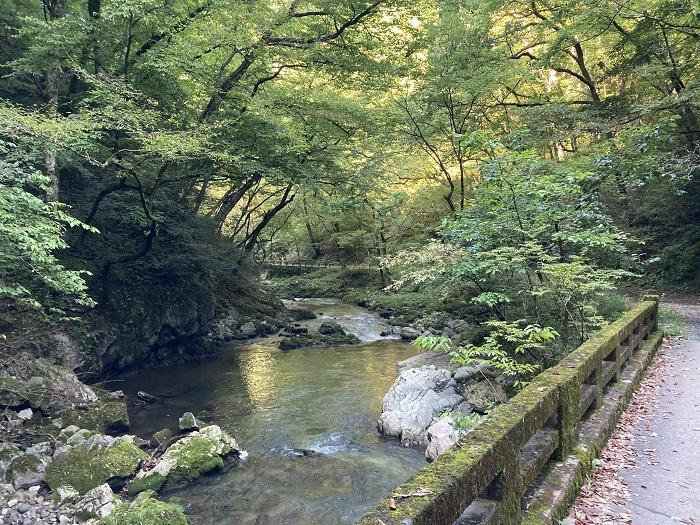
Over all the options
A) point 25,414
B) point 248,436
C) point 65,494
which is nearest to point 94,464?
point 65,494

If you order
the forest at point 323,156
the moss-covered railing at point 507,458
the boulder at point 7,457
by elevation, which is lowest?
the boulder at point 7,457

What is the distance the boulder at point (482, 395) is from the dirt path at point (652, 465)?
2.70m

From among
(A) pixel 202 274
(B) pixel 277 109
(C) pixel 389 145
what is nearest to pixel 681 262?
(C) pixel 389 145

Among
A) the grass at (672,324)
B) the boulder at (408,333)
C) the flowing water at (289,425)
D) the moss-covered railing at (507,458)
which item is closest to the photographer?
the moss-covered railing at (507,458)

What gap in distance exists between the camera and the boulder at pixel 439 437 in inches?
308

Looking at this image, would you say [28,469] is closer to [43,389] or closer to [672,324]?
[43,389]

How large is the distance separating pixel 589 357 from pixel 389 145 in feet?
52.3

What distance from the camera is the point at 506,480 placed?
257cm

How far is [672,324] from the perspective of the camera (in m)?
10.7

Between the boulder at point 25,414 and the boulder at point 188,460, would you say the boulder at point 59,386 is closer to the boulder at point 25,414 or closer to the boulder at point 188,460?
the boulder at point 25,414

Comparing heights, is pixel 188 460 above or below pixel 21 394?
below

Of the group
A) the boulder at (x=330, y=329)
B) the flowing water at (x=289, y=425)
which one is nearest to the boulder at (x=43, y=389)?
the flowing water at (x=289, y=425)

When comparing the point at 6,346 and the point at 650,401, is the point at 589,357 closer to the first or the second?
the point at 650,401

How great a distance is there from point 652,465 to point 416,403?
550 centimetres
